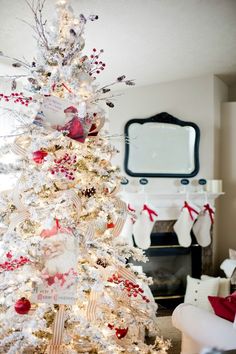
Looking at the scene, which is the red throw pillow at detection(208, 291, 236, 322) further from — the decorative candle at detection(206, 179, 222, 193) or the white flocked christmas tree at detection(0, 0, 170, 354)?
the decorative candle at detection(206, 179, 222, 193)

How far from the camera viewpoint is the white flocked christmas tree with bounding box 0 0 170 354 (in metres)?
1.77

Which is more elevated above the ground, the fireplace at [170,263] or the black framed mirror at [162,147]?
the black framed mirror at [162,147]

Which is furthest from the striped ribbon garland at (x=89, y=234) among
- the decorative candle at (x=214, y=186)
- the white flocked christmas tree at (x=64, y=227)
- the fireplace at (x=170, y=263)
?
the decorative candle at (x=214, y=186)

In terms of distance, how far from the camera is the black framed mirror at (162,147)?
14.6 ft

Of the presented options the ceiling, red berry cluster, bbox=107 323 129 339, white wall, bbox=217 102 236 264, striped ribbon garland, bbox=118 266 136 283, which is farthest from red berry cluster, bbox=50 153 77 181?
white wall, bbox=217 102 236 264

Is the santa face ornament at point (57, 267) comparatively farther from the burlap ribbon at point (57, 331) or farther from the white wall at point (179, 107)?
the white wall at point (179, 107)

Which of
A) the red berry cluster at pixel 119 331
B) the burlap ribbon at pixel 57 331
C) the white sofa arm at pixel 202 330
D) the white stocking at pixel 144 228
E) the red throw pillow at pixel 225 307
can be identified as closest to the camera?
the burlap ribbon at pixel 57 331

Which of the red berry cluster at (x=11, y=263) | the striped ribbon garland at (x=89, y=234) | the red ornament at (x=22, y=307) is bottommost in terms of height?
the red ornament at (x=22, y=307)

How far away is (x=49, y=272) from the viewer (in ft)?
5.90

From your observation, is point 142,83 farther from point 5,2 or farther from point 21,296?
point 21,296

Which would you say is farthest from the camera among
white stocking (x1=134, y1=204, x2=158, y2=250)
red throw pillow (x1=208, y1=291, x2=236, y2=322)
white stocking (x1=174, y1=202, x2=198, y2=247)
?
white stocking (x1=174, y1=202, x2=198, y2=247)

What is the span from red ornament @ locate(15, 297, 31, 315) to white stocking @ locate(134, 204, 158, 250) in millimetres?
2549

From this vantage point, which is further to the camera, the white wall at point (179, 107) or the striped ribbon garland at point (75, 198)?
the white wall at point (179, 107)

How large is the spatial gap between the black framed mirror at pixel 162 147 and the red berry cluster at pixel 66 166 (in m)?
2.50
